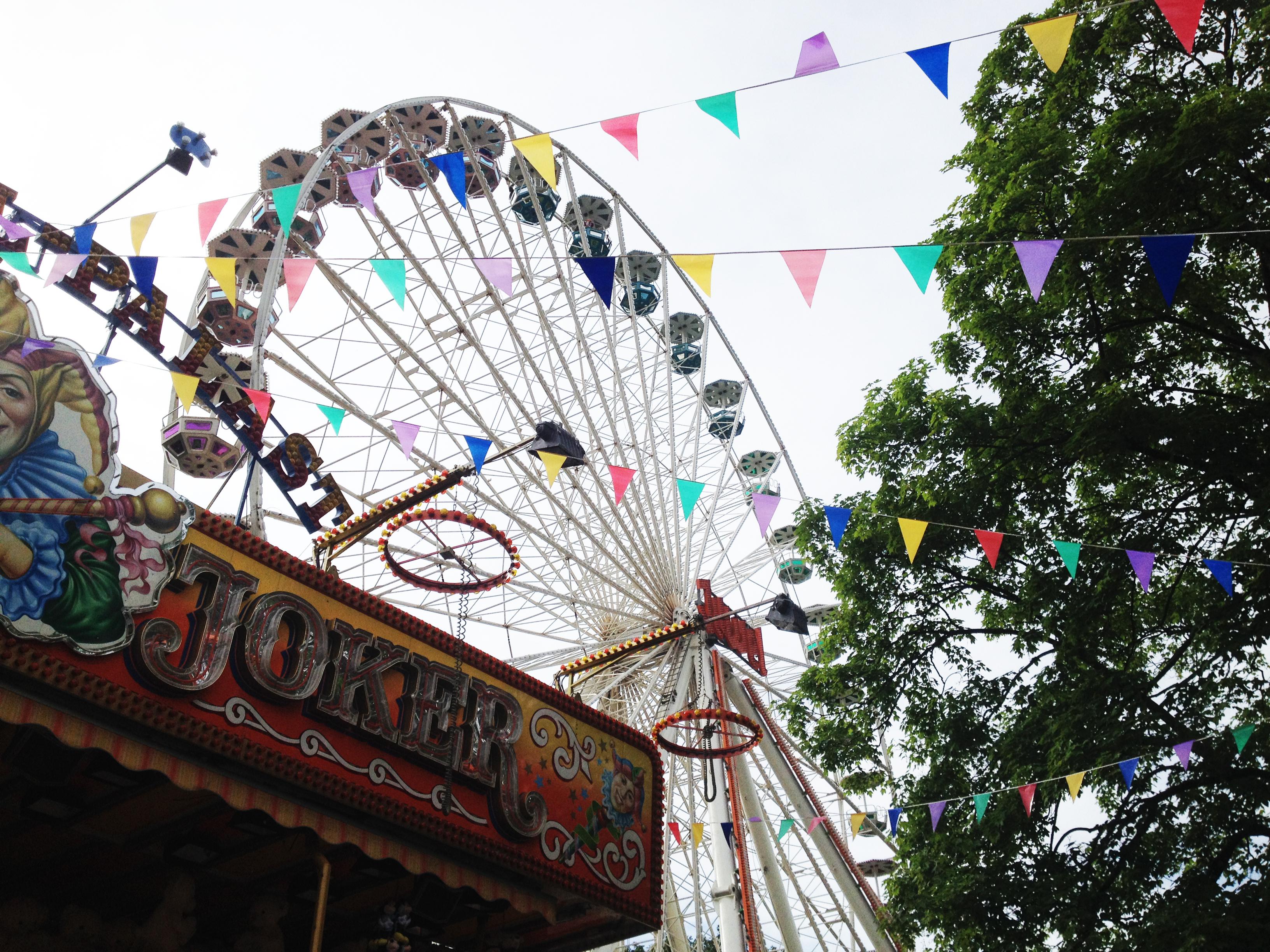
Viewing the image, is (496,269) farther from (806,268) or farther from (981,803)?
(981,803)

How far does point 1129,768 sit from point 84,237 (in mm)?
8580

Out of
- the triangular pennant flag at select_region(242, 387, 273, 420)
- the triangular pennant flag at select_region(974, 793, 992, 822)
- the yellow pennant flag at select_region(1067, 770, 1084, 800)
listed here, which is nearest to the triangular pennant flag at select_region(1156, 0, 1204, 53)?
the yellow pennant flag at select_region(1067, 770, 1084, 800)

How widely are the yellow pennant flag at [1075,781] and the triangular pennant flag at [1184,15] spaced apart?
5.00 metres

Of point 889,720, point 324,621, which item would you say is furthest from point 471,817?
point 889,720

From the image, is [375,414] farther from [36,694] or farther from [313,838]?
[36,694]

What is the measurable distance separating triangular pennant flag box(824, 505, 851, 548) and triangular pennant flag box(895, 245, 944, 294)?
311 centimetres

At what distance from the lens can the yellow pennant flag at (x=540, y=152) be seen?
7.64 m

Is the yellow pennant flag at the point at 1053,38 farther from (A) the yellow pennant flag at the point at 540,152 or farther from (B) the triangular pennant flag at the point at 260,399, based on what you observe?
(B) the triangular pennant flag at the point at 260,399

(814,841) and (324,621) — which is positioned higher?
(814,841)

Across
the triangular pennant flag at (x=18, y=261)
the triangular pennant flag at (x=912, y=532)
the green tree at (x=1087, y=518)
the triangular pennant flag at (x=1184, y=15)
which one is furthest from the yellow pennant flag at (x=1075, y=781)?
the triangular pennant flag at (x=18, y=261)

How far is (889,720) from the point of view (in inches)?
390

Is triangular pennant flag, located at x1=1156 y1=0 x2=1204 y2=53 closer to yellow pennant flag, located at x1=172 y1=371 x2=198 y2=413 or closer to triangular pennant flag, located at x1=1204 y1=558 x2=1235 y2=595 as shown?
triangular pennant flag, located at x1=1204 y1=558 x2=1235 y2=595

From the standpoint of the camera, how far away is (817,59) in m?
7.14

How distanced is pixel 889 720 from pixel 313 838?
5.31 metres
